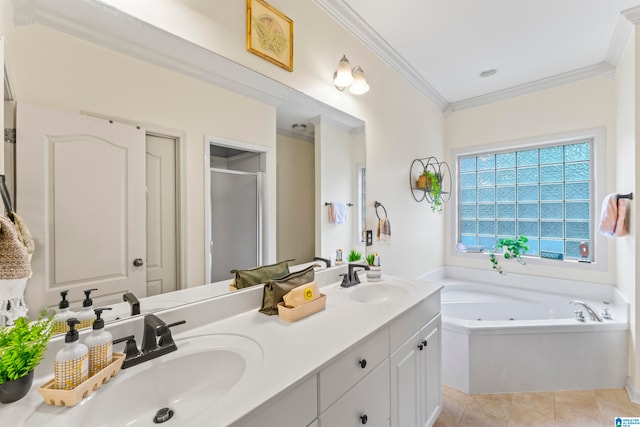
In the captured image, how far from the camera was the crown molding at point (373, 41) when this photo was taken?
1.81 meters

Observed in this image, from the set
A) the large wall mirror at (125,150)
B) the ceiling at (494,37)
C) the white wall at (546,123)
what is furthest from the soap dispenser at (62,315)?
the white wall at (546,123)

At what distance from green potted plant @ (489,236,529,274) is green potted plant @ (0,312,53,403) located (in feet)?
A: 11.7

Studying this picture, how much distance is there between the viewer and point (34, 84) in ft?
2.68

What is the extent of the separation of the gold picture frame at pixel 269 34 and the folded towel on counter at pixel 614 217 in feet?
8.38

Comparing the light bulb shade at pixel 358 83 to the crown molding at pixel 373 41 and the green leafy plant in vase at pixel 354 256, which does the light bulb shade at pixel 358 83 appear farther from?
the green leafy plant in vase at pixel 354 256

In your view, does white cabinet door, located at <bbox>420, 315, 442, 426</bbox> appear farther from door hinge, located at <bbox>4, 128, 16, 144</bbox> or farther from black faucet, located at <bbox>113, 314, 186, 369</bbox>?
door hinge, located at <bbox>4, 128, 16, 144</bbox>

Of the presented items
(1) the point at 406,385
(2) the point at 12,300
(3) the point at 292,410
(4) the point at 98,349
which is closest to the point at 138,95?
(2) the point at 12,300

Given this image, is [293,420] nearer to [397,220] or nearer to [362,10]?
[397,220]

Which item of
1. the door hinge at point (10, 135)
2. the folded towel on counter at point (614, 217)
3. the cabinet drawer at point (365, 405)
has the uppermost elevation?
the door hinge at point (10, 135)

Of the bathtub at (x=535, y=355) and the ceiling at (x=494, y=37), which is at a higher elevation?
the ceiling at (x=494, y=37)

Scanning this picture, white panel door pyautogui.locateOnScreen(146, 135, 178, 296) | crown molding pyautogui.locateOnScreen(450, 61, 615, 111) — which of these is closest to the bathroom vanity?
white panel door pyautogui.locateOnScreen(146, 135, 178, 296)

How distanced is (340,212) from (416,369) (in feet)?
3.33

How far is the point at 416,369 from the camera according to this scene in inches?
56.4

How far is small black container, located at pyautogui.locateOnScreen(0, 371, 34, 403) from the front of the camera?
648mm
